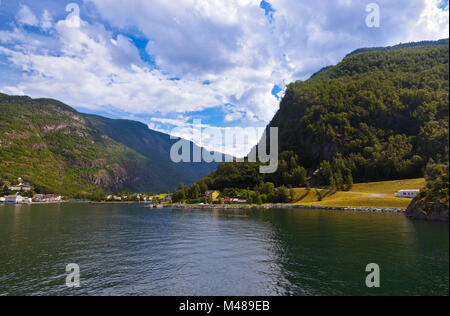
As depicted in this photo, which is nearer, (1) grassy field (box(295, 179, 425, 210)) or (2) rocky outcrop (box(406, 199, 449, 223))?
(2) rocky outcrop (box(406, 199, 449, 223))

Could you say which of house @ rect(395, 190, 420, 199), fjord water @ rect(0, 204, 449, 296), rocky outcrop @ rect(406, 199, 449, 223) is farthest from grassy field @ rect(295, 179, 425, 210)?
fjord water @ rect(0, 204, 449, 296)

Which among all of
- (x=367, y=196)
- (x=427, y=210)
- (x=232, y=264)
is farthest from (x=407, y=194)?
(x=232, y=264)

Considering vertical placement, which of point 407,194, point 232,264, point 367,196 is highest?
point 407,194

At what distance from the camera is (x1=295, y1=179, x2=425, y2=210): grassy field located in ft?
396

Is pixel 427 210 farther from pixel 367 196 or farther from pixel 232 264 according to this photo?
pixel 367 196

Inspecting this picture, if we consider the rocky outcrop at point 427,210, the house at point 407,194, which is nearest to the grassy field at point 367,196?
the house at point 407,194

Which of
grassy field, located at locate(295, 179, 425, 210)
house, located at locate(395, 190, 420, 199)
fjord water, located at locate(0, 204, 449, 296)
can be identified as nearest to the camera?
fjord water, located at locate(0, 204, 449, 296)

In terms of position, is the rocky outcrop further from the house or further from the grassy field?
the house

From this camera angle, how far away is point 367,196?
463 feet

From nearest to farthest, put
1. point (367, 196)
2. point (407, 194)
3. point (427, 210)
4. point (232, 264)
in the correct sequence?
point (232, 264) < point (427, 210) < point (407, 194) < point (367, 196)

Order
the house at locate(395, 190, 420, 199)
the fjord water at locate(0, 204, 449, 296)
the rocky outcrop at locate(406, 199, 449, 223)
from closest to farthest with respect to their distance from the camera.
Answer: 1. the fjord water at locate(0, 204, 449, 296)
2. the rocky outcrop at locate(406, 199, 449, 223)
3. the house at locate(395, 190, 420, 199)
